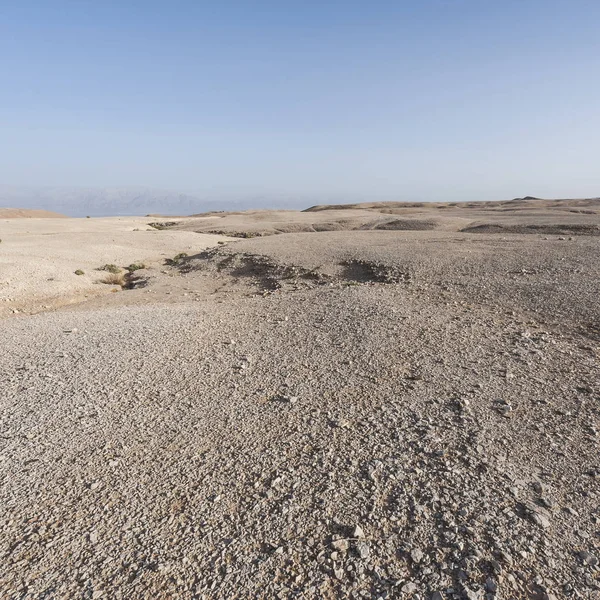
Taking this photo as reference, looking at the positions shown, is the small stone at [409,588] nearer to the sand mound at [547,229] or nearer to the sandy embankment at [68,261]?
the sandy embankment at [68,261]

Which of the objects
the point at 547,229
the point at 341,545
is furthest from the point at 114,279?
the point at 547,229

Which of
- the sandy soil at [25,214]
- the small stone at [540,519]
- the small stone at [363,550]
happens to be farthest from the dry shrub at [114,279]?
the sandy soil at [25,214]

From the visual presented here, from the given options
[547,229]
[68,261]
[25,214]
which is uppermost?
[25,214]

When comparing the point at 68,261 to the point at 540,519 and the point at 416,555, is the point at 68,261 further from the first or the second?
the point at 540,519

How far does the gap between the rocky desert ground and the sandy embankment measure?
13.6 feet

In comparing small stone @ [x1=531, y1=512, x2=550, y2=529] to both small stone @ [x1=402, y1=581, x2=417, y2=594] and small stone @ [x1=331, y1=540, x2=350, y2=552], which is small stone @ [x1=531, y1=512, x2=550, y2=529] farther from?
small stone @ [x1=331, y1=540, x2=350, y2=552]

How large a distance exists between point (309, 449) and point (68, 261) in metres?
19.0

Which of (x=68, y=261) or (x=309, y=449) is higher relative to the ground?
(x=68, y=261)

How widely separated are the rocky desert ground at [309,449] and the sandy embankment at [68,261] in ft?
13.6

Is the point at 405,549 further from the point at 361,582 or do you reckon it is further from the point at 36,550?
the point at 36,550

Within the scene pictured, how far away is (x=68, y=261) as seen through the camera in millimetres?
20141

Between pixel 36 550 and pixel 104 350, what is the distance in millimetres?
5241

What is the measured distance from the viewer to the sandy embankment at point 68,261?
15.0 metres

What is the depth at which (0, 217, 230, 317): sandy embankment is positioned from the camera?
15.0 meters
